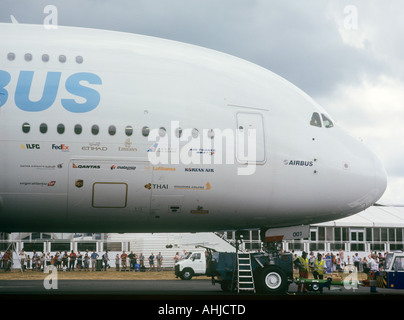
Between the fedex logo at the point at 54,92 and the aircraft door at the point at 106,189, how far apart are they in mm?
1460

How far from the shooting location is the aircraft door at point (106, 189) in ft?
46.4

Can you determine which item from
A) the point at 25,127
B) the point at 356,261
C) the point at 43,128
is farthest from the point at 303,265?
the point at 356,261

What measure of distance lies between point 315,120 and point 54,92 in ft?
24.0

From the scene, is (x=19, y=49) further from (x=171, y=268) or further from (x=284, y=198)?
(x=171, y=268)

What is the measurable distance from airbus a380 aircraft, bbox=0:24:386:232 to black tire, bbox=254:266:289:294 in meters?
1.70

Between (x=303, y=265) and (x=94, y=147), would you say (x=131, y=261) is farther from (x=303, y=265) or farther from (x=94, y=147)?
(x=94, y=147)

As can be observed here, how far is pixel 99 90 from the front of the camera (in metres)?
14.4

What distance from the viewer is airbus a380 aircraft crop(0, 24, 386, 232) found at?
553 inches

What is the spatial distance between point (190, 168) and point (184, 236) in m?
29.9

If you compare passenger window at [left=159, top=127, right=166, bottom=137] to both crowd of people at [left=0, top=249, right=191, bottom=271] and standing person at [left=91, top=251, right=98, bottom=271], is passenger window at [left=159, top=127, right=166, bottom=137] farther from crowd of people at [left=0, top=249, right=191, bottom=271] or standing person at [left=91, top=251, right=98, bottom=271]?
standing person at [left=91, top=251, right=98, bottom=271]

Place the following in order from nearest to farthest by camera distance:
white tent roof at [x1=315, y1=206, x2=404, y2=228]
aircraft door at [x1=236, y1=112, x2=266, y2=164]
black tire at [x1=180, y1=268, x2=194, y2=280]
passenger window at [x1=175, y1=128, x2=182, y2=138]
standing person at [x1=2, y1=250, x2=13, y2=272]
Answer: passenger window at [x1=175, y1=128, x2=182, y2=138] < aircraft door at [x1=236, y1=112, x2=266, y2=164] < black tire at [x1=180, y1=268, x2=194, y2=280] < standing person at [x1=2, y1=250, x2=13, y2=272] < white tent roof at [x1=315, y1=206, x2=404, y2=228]

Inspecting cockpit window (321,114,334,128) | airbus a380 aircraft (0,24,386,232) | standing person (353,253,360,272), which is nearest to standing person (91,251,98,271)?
standing person (353,253,360,272)

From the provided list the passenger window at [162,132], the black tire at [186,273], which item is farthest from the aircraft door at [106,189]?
the black tire at [186,273]
